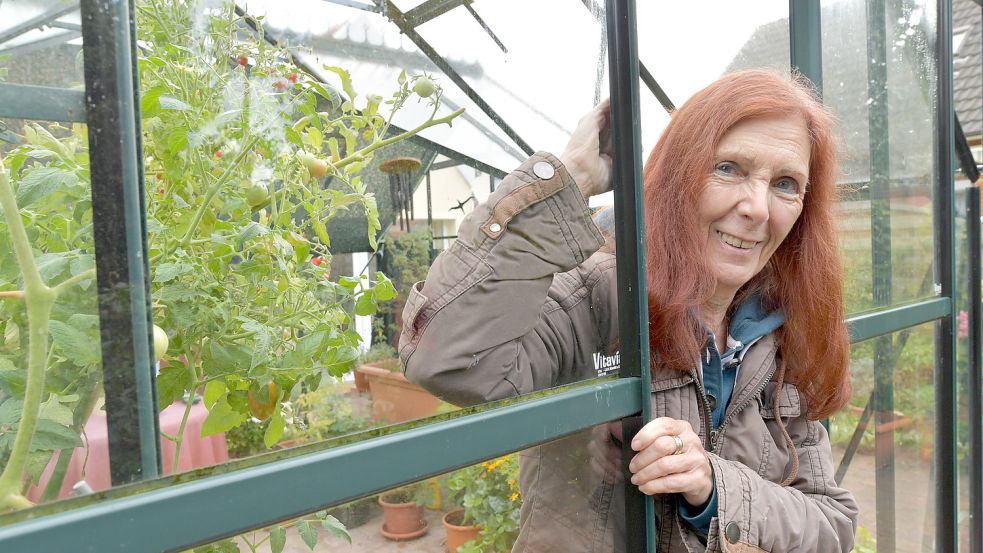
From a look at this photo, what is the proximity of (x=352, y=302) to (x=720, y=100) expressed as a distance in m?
0.83

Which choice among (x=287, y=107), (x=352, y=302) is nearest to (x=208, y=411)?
(x=352, y=302)

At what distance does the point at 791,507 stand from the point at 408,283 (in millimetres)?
782

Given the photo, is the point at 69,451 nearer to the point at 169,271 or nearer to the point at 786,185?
the point at 169,271

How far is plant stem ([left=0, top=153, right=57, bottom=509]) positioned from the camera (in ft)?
1.58

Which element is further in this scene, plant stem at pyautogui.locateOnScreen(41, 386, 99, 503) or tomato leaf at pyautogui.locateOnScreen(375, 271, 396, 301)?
tomato leaf at pyautogui.locateOnScreen(375, 271, 396, 301)

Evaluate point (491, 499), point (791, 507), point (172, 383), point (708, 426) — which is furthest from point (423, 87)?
point (791, 507)

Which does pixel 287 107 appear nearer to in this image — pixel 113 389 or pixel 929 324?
pixel 113 389

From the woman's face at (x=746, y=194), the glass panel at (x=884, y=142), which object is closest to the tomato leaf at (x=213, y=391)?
the woman's face at (x=746, y=194)

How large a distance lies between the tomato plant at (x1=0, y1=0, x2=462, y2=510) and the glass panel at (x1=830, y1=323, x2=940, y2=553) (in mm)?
1881

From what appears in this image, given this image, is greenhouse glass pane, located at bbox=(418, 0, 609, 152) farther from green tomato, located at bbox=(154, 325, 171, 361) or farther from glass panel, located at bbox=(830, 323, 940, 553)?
glass panel, located at bbox=(830, 323, 940, 553)

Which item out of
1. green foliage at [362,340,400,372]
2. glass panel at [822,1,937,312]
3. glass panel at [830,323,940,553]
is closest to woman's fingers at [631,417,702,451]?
green foliage at [362,340,400,372]

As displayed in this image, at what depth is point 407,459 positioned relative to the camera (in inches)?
25.7

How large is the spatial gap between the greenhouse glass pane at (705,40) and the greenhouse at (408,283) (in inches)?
0.5

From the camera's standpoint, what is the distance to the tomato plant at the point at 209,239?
0.49 meters
